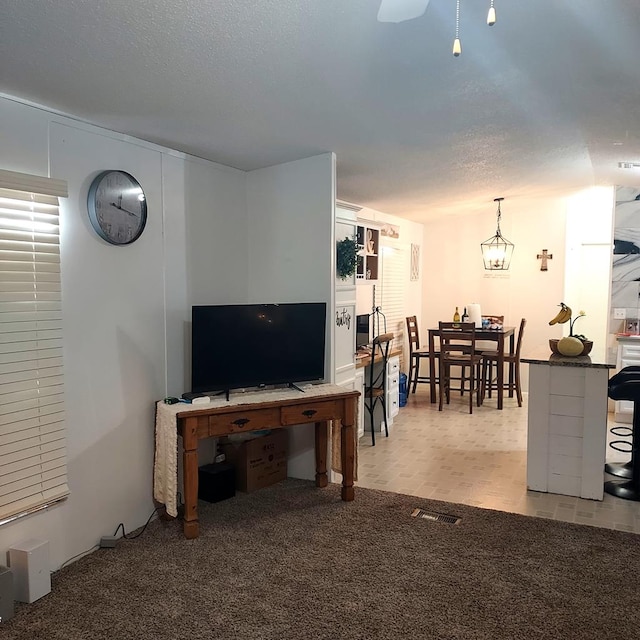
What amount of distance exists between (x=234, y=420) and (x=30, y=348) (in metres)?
1.13

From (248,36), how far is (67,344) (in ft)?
5.73

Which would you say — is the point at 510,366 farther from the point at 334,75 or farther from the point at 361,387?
the point at 334,75

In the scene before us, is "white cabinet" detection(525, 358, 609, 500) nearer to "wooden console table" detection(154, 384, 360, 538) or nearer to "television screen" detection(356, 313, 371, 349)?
"wooden console table" detection(154, 384, 360, 538)

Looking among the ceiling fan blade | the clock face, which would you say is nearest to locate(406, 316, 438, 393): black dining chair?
the clock face

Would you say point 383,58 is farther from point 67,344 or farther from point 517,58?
point 67,344

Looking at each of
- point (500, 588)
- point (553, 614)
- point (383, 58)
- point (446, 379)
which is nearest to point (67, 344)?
point (383, 58)

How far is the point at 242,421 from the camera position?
3205 mm

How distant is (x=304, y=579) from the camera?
2660 mm

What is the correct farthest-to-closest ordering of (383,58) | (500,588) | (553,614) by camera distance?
(500,588) < (553,614) < (383,58)

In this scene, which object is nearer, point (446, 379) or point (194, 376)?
point (194, 376)

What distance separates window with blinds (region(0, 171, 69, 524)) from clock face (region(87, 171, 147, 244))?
23 cm

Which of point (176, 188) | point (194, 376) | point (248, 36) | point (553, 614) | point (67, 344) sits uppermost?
point (248, 36)

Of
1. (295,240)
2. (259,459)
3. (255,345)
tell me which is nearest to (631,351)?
(295,240)

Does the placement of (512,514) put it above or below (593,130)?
below
